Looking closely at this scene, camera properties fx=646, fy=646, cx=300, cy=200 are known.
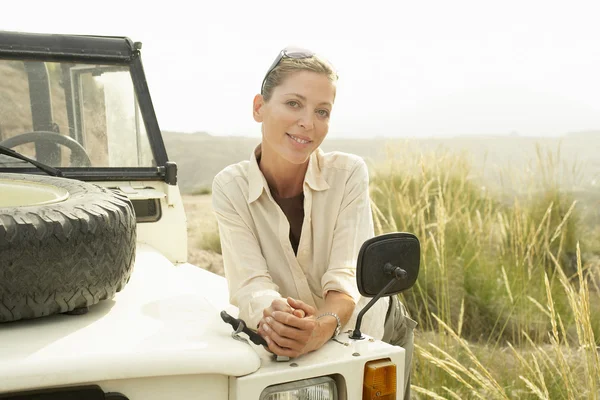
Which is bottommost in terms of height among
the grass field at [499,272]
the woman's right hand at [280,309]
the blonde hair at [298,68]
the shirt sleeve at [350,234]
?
the grass field at [499,272]

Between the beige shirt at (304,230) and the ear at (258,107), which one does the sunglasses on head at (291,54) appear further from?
the beige shirt at (304,230)

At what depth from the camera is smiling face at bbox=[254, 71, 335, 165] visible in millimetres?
2230

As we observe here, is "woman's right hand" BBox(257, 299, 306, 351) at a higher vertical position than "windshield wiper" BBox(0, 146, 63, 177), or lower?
lower

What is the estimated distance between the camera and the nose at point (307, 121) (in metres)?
2.21

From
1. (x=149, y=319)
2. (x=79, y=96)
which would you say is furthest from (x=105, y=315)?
(x=79, y=96)

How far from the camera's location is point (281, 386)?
1556mm

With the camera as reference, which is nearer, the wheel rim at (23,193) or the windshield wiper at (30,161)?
the wheel rim at (23,193)

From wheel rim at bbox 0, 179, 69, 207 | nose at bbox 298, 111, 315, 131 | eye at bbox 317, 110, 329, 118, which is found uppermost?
eye at bbox 317, 110, 329, 118

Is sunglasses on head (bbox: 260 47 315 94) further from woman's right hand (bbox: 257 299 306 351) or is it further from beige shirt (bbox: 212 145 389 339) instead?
woman's right hand (bbox: 257 299 306 351)

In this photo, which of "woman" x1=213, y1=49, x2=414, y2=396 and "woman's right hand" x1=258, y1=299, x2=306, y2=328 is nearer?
"woman's right hand" x1=258, y1=299, x2=306, y2=328

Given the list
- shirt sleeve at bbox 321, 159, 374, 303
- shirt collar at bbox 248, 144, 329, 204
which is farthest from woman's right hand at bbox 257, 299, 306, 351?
shirt collar at bbox 248, 144, 329, 204

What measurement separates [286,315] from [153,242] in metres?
1.37

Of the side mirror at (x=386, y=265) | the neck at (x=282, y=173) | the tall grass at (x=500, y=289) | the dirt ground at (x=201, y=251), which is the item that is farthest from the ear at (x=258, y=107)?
the dirt ground at (x=201, y=251)

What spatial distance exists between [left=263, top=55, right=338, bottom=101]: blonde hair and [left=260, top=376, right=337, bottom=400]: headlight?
3.56 feet
